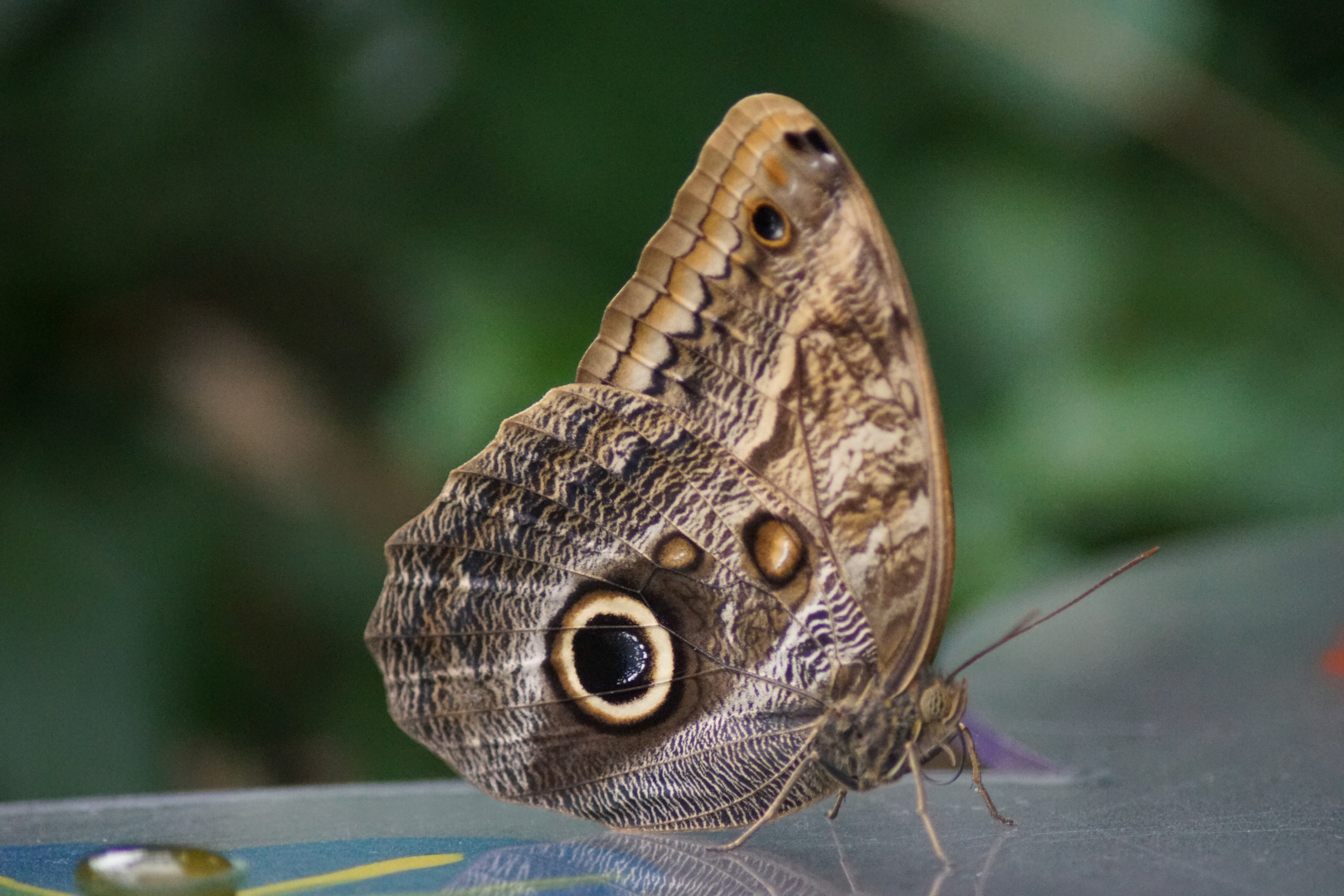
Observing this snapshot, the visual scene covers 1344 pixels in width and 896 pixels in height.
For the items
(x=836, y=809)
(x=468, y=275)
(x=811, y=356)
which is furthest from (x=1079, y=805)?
(x=468, y=275)

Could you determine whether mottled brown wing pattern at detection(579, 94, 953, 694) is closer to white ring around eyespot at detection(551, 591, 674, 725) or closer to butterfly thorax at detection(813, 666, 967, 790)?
butterfly thorax at detection(813, 666, 967, 790)

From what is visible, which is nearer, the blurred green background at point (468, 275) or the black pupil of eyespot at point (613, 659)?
the black pupil of eyespot at point (613, 659)

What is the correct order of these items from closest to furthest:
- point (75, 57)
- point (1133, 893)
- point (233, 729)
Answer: point (1133, 893) → point (75, 57) → point (233, 729)

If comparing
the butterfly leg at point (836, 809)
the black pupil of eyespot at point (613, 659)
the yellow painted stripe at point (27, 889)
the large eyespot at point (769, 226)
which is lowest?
the butterfly leg at point (836, 809)

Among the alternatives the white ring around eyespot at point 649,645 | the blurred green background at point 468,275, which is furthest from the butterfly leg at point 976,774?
the blurred green background at point 468,275

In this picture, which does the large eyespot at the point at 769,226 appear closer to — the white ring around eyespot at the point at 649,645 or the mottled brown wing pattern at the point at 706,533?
the mottled brown wing pattern at the point at 706,533

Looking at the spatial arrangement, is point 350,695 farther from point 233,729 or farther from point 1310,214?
point 1310,214

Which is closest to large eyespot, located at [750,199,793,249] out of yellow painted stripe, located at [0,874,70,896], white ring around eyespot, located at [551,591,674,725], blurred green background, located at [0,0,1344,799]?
white ring around eyespot, located at [551,591,674,725]

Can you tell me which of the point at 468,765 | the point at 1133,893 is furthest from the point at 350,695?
the point at 1133,893
